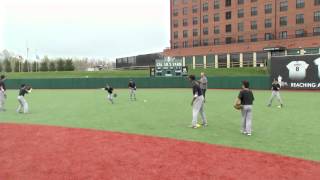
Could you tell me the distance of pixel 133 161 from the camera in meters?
9.66

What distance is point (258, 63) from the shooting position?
65562 mm

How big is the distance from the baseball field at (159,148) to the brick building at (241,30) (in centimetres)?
4994

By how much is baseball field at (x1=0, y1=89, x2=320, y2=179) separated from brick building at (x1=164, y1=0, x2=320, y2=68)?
164ft

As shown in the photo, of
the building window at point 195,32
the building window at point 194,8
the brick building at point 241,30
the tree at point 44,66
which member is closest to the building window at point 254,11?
the brick building at point 241,30

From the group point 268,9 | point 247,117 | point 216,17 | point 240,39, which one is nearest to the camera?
point 247,117

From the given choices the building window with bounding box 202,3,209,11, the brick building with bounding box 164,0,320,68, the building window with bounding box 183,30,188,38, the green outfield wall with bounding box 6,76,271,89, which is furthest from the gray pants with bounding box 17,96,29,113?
the building window with bounding box 183,30,188,38

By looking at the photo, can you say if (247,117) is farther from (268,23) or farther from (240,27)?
(240,27)

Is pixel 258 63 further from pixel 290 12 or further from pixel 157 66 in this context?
pixel 157 66

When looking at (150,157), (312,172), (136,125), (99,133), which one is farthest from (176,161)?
(136,125)

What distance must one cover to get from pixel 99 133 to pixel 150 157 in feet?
12.5

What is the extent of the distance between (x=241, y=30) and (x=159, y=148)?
2490 inches

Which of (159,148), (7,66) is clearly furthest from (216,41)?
(159,148)

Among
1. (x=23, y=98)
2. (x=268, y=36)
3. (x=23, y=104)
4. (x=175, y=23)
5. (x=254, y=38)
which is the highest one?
(x=175, y=23)

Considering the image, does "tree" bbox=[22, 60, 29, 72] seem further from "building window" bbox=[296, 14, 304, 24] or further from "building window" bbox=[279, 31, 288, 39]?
"building window" bbox=[296, 14, 304, 24]
